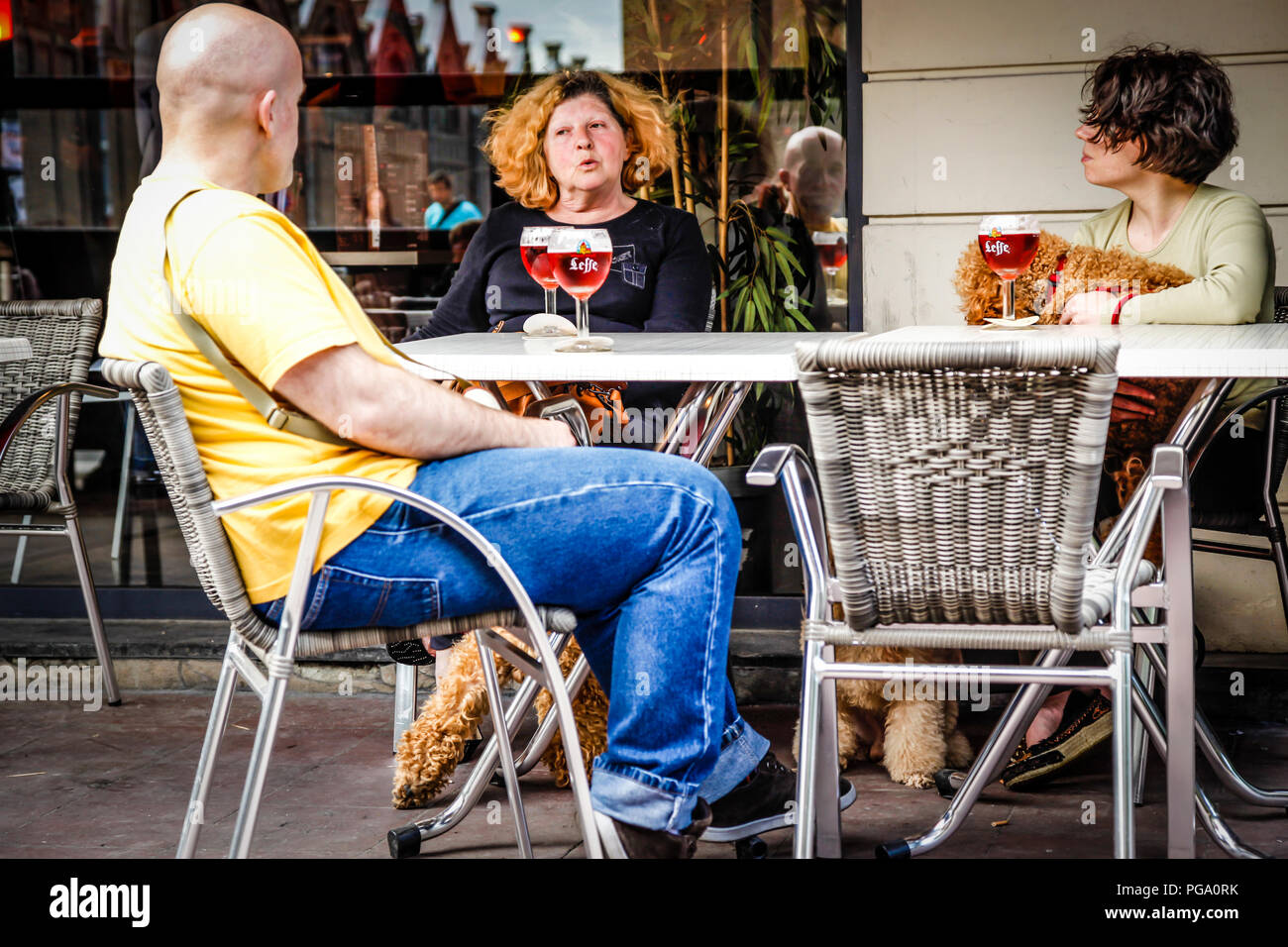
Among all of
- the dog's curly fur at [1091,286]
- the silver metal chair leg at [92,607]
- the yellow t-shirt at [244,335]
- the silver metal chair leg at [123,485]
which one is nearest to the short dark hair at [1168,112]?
the dog's curly fur at [1091,286]

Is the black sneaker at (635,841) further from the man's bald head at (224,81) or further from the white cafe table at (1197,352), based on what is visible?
the man's bald head at (224,81)

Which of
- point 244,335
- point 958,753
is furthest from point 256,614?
point 958,753

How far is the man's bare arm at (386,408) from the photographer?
193 centimetres

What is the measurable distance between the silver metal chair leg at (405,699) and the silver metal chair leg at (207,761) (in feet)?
3.82

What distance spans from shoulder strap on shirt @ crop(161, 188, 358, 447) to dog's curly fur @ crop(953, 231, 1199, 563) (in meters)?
1.51

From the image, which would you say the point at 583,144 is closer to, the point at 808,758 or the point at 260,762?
the point at 808,758

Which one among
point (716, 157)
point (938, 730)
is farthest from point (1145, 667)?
point (716, 157)

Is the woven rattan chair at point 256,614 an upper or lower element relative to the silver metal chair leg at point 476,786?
upper

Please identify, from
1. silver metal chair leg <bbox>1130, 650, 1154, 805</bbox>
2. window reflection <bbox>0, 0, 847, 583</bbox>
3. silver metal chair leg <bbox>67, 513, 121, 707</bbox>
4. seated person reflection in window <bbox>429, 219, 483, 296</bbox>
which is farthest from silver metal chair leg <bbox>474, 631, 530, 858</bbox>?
seated person reflection in window <bbox>429, 219, 483, 296</bbox>

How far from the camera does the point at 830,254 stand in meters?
4.15

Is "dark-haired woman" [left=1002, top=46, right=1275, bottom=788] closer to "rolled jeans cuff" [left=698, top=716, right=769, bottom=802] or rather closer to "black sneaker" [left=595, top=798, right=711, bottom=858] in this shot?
"rolled jeans cuff" [left=698, top=716, right=769, bottom=802]
